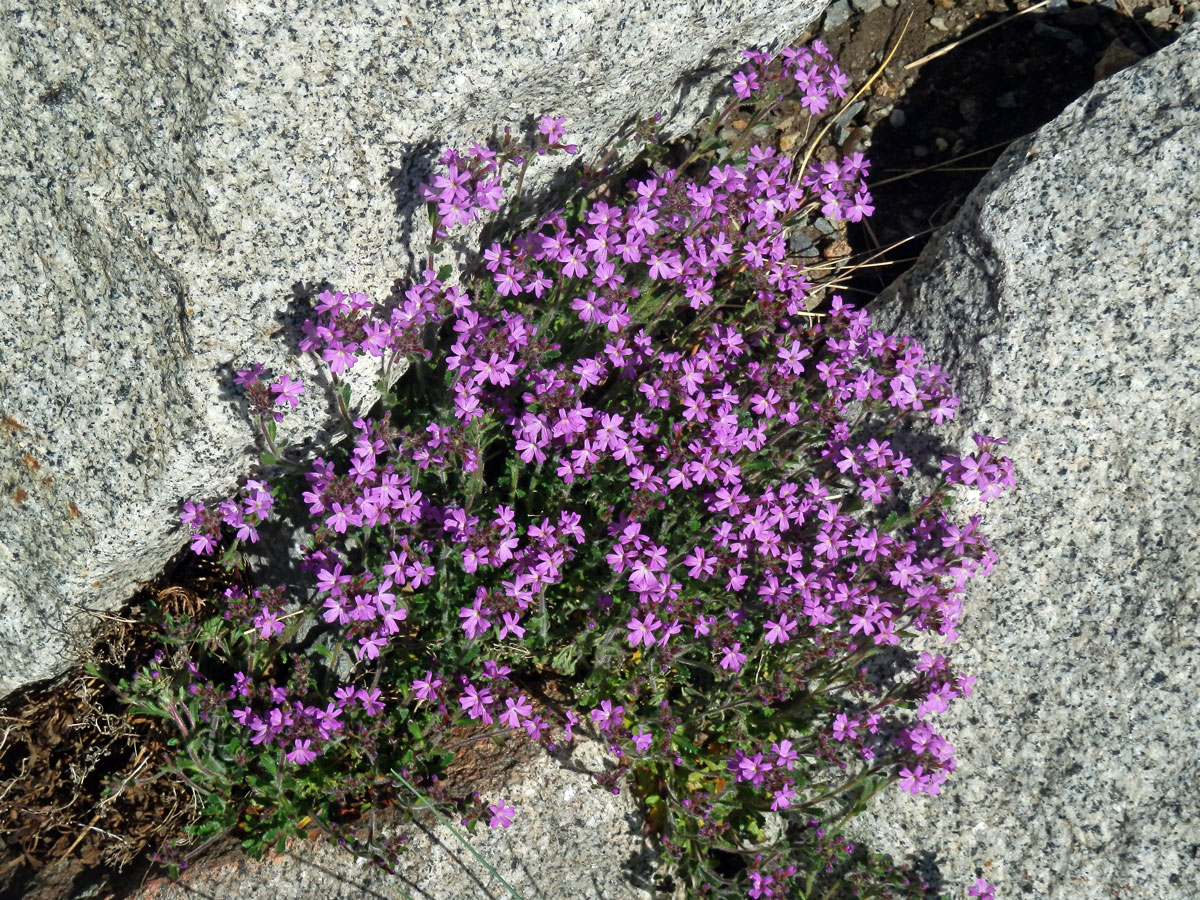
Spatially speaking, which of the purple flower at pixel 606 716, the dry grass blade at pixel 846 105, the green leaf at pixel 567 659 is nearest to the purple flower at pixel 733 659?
the purple flower at pixel 606 716

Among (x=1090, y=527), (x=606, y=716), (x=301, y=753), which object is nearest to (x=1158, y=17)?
(x=1090, y=527)

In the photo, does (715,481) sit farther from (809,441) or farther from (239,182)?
(239,182)

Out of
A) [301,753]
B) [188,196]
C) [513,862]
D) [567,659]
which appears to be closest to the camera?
[188,196]

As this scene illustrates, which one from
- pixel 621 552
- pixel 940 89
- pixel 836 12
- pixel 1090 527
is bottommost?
pixel 1090 527

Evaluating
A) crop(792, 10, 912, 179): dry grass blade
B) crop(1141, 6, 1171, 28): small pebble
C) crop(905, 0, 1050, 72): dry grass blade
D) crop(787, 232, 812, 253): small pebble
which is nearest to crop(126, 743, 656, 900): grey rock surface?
crop(787, 232, 812, 253): small pebble

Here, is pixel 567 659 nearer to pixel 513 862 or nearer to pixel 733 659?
pixel 733 659

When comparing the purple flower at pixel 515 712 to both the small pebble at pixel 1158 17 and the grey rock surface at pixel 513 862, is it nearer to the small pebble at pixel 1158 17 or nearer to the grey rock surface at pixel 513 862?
the grey rock surface at pixel 513 862
